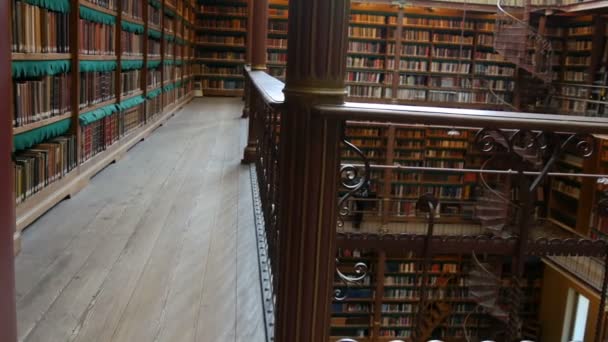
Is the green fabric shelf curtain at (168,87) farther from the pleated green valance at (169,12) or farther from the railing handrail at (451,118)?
the railing handrail at (451,118)

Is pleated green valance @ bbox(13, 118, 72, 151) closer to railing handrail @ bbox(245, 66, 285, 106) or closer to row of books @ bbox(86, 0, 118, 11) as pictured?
row of books @ bbox(86, 0, 118, 11)

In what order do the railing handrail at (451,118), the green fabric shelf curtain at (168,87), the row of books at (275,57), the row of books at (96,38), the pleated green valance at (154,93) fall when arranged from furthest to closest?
the row of books at (275,57) → the green fabric shelf curtain at (168,87) → the pleated green valance at (154,93) → the row of books at (96,38) → the railing handrail at (451,118)

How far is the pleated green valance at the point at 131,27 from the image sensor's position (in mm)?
4277

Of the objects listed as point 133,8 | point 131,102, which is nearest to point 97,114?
point 131,102

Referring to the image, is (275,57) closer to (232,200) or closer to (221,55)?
(221,55)

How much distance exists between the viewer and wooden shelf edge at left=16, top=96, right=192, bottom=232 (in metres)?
2.38

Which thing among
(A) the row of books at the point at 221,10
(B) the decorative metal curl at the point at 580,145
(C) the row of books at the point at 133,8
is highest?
(A) the row of books at the point at 221,10

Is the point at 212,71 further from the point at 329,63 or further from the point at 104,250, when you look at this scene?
the point at 329,63

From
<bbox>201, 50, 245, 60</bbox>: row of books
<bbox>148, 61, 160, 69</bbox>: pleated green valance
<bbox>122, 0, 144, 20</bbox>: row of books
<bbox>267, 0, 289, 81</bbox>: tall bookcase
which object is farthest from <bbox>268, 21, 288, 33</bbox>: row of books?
<bbox>122, 0, 144, 20</bbox>: row of books

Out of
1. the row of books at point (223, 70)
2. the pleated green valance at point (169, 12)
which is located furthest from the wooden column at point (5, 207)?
the row of books at point (223, 70)

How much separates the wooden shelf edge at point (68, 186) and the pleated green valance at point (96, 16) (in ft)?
2.62

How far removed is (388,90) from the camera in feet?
36.5

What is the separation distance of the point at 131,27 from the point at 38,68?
7.02 feet

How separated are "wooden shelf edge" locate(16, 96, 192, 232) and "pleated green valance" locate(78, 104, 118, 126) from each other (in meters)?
0.23
